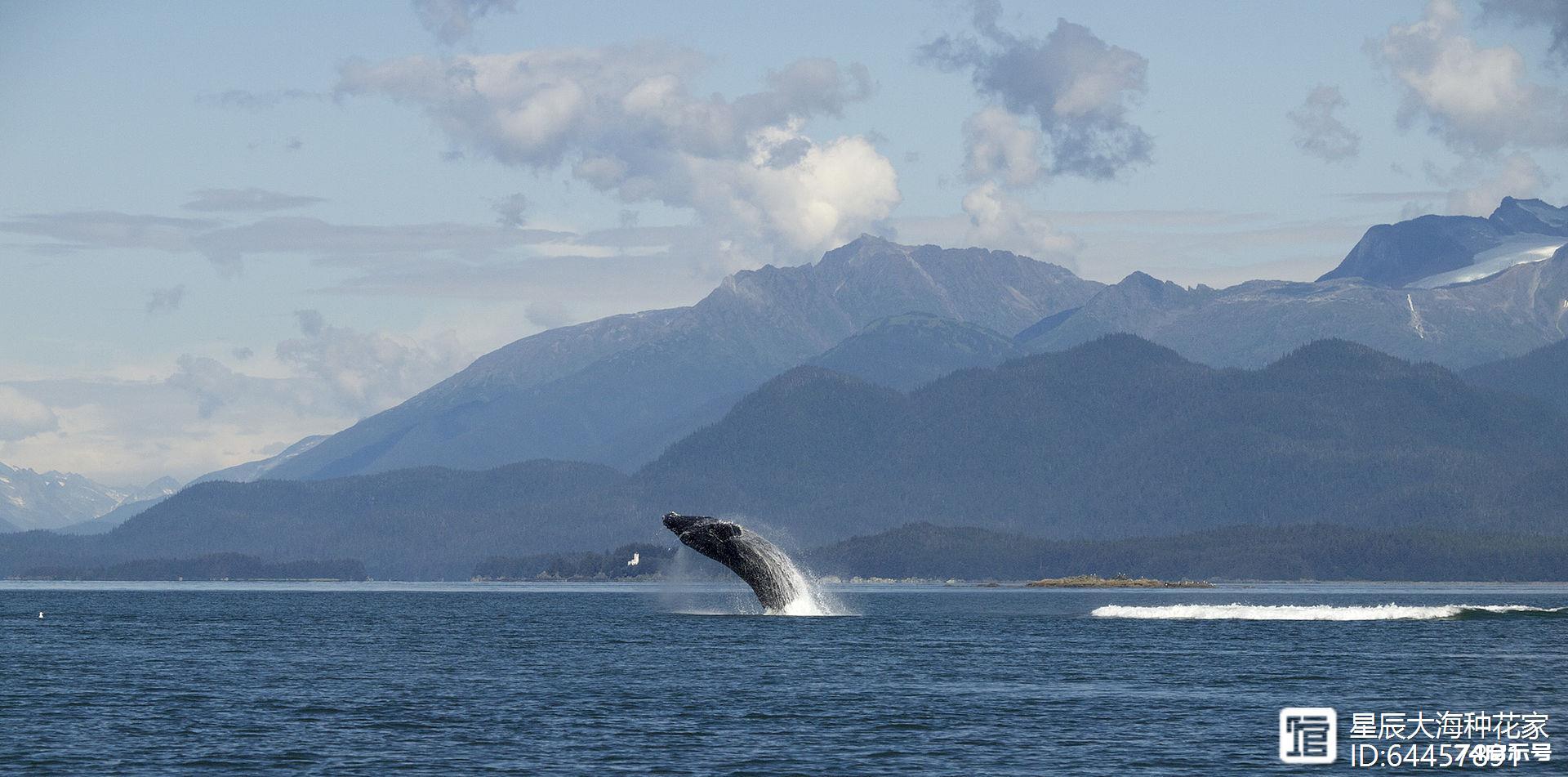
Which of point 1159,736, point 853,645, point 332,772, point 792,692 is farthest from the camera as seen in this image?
point 853,645

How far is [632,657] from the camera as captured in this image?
370 ft

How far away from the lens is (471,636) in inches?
5689

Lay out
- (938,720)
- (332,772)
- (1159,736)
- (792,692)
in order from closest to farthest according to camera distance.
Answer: (332,772)
(1159,736)
(938,720)
(792,692)

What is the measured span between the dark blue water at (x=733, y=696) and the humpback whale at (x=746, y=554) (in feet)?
11.5

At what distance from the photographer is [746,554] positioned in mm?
136875

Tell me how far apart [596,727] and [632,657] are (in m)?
38.4

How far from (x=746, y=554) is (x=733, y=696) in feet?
166

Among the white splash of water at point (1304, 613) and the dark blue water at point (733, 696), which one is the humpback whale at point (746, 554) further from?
the white splash of water at point (1304, 613)

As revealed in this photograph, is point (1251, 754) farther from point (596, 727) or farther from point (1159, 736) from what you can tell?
point (596, 727)

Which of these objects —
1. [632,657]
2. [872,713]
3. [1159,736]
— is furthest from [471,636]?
[1159,736]

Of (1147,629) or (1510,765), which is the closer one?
(1510,765)

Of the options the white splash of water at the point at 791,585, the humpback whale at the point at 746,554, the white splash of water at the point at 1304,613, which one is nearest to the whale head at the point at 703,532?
the humpback whale at the point at 746,554

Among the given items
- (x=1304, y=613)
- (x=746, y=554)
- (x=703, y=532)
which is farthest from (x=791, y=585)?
(x=1304, y=613)

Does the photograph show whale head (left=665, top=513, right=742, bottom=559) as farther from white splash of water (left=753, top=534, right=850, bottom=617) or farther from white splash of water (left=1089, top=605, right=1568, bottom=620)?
white splash of water (left=1089, top=605, right=1568, bottom=620)
